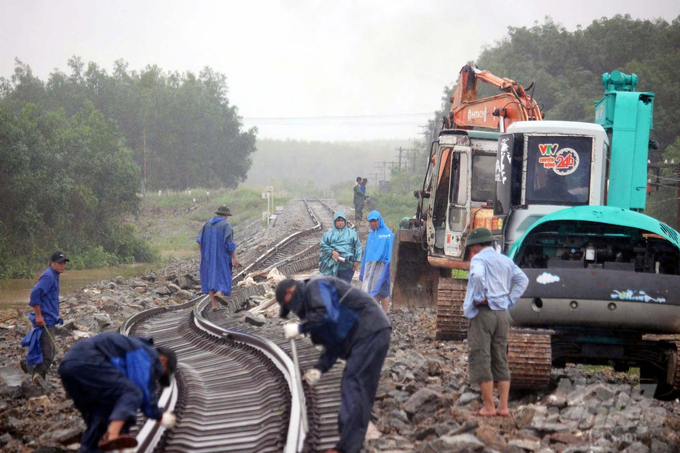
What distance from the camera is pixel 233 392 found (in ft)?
26.7

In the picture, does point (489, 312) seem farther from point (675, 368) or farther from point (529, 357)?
point (675, 368)

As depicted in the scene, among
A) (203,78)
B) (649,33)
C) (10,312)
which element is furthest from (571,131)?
(203,78)

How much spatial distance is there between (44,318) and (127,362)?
4.56 metres

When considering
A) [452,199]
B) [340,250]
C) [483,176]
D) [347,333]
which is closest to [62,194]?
[340,250]

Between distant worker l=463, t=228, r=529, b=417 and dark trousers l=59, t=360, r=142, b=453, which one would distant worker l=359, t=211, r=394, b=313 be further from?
dark trousers l=59, t=360, r=142, b=453

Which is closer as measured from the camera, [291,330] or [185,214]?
[291,330]

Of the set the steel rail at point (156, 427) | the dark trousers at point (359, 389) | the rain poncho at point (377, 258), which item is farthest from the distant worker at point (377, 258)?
the dark trousers at point (359, 389)

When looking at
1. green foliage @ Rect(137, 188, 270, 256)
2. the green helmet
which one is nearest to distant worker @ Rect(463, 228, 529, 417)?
the green helmet

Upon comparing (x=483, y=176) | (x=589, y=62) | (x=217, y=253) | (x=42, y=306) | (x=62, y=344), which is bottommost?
(x=62, y=344)

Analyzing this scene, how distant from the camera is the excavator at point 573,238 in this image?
24.5 feet

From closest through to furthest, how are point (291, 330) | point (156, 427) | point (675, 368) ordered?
point (291, 330), point (156, 427), point (675, 368)

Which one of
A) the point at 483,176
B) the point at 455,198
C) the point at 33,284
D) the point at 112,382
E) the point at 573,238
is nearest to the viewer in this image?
the point at 112,382

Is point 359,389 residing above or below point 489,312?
below

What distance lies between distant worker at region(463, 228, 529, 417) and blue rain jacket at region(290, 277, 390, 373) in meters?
1.52
